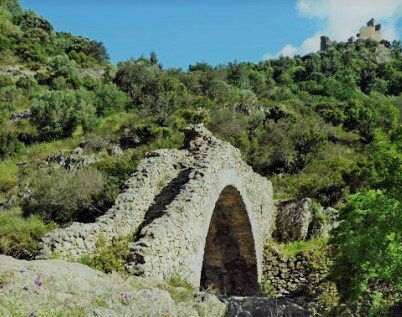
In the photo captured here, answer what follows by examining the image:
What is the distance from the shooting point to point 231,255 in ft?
75.0

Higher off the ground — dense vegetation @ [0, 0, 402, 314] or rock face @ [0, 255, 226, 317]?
dense vegetation @ [0, 0, 402, 314]

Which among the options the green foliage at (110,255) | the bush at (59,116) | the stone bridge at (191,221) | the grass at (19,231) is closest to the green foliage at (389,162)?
the stone bridge at (191,221)

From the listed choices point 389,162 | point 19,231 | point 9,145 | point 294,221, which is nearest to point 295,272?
point 294,221

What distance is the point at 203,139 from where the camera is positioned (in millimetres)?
20875

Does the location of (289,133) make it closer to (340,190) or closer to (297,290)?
(340,190)

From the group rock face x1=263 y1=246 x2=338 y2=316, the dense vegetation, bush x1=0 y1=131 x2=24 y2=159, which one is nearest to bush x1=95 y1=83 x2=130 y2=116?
the dense vegetation

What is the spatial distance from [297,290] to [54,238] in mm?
12206

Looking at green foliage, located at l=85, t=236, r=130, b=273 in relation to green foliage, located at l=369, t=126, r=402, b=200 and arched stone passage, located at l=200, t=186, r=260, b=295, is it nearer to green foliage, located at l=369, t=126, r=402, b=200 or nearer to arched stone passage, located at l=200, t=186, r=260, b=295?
green foliage, located at l=369, t=126, r=402, b=200

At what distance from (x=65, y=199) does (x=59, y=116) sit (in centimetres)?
2070

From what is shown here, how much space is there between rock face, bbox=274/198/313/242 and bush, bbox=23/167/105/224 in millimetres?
8323

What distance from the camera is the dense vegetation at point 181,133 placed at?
42.4ft

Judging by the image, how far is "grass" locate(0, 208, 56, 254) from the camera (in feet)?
55.5

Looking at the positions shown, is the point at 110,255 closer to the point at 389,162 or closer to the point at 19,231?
the point at 389,162

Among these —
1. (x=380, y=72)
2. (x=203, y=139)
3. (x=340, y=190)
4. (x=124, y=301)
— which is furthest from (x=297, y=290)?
(x=380, y=72)
